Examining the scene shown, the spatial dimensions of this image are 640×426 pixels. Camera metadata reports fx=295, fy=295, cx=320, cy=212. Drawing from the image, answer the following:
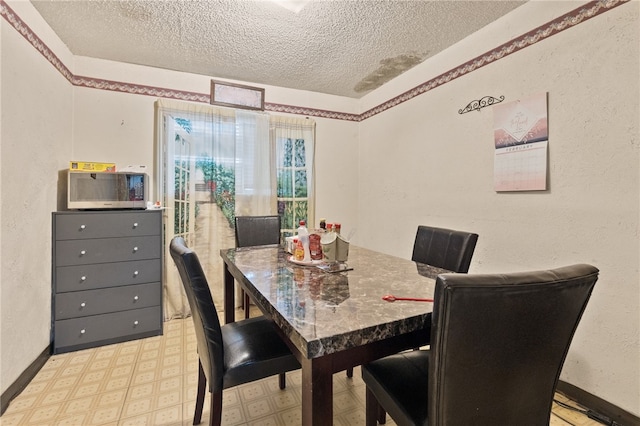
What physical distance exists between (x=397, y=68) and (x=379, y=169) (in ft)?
3.59

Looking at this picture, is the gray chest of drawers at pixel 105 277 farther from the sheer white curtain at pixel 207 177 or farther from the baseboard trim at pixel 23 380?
the sheer white curtain at pixel 207 177

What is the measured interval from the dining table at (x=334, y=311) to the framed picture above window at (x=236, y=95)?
224cm

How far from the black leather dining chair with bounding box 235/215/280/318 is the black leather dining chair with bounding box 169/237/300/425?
44.9 inches

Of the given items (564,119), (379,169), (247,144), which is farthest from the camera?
(379,169)

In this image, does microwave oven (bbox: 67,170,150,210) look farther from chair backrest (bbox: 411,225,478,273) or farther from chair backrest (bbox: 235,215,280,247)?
chair backrest (bbox: 411,225,478,273)

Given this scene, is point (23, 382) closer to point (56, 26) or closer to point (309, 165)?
point (56, 26)

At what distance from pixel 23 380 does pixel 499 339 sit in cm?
267

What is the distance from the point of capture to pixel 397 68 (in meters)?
3.00

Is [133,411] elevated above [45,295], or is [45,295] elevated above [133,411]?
[45,295]

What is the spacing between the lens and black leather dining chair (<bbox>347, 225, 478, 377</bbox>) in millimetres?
1685

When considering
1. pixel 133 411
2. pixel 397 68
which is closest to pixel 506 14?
pixel 397 68

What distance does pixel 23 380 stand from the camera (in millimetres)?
1856

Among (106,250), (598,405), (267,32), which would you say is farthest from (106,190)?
(598,405)

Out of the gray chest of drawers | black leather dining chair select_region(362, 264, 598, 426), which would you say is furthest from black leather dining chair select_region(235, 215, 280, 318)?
black leather dining chair select_region(362, 264, 598, 426)
